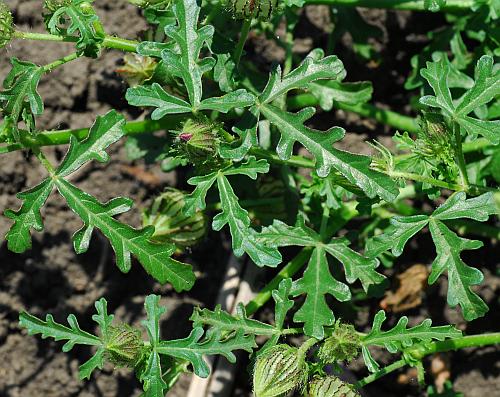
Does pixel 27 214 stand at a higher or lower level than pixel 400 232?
higher

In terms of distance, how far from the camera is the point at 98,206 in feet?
7.89

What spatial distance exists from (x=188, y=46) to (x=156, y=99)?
201 millimetres

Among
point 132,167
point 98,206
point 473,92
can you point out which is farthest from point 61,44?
point 473,92

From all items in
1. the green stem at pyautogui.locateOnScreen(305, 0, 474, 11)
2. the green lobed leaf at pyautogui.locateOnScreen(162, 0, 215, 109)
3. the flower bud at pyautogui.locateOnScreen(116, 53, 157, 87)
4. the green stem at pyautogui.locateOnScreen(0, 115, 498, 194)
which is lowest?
the green stem at pyautogui.locateOnScreen(0, 115, 498, 194)

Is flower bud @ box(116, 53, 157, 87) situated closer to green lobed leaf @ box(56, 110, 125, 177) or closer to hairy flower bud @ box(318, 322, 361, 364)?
green lobed leaf @ box(56, 110, 125, 177)

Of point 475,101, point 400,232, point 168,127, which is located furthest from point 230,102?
point 475,101

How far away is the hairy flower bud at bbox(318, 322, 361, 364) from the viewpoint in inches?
94.2

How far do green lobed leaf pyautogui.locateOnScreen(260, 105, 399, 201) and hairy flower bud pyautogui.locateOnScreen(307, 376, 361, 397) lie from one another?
22.8 inches

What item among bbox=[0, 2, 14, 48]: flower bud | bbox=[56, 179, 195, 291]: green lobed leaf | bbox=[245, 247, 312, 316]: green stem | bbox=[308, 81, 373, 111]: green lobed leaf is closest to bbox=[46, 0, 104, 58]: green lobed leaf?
bbox=[0, 2, 14, 48]: flower bud

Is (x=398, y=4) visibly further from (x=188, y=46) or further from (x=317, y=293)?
(x=317, y=293)

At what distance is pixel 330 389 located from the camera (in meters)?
2.31

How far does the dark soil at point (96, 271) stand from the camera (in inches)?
135

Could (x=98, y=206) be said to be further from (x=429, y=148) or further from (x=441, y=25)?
(x=441, y=25)

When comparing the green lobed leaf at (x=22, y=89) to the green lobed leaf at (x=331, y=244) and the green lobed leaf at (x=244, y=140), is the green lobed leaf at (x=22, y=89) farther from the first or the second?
the green lobed leaf at (x=331, y=244)
